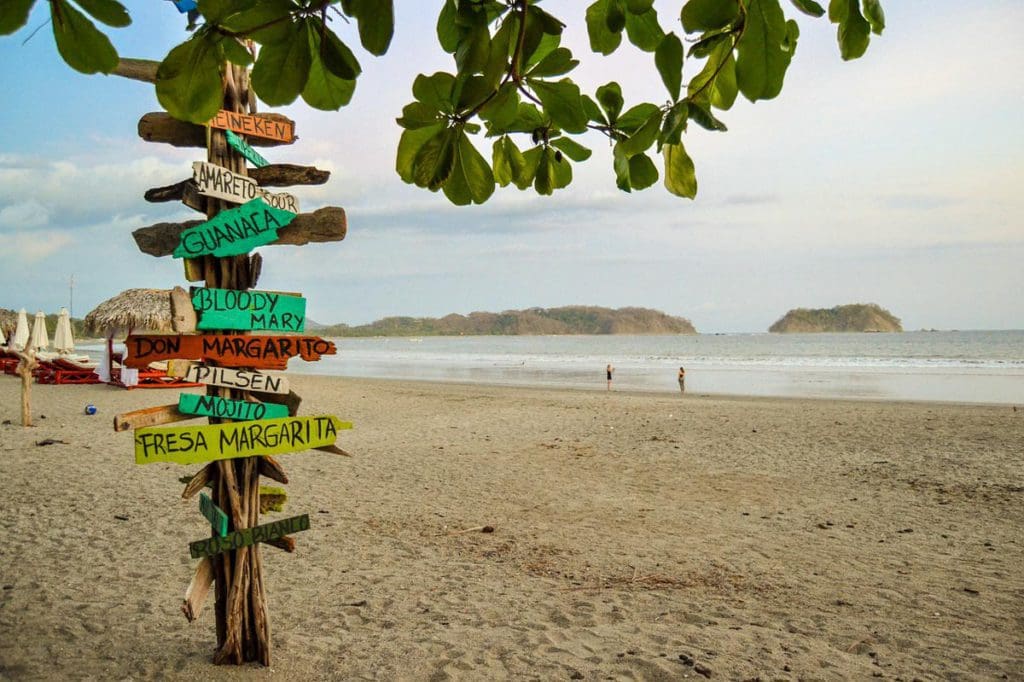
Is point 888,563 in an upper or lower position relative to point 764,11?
lower

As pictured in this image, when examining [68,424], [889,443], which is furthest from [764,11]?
[68,424]

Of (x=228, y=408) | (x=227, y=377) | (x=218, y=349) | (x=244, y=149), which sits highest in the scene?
(x=244, y=149)

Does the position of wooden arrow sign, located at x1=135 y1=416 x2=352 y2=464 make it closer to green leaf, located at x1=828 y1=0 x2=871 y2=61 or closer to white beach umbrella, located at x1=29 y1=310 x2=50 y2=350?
green leaf, located at x1=828 y1=0 x2=871 y2=61

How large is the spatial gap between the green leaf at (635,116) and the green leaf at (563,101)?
6.1 inches

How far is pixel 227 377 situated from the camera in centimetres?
283

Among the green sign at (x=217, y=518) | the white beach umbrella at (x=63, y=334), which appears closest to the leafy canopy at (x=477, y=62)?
the green sign at (x=217, y=518)

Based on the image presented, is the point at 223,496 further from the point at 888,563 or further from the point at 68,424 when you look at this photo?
the point at 68,424

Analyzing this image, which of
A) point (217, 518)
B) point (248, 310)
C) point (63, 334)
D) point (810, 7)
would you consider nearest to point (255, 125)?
point (248, 310)

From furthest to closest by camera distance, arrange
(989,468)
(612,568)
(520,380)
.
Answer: (520,380), (989,468), (612,568)

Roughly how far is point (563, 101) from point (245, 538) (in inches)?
101

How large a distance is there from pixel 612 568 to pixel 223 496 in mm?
2718

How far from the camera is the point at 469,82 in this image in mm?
866

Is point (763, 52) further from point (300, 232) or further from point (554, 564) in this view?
point (554, 564)

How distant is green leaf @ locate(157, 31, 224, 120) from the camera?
833 millimetres
